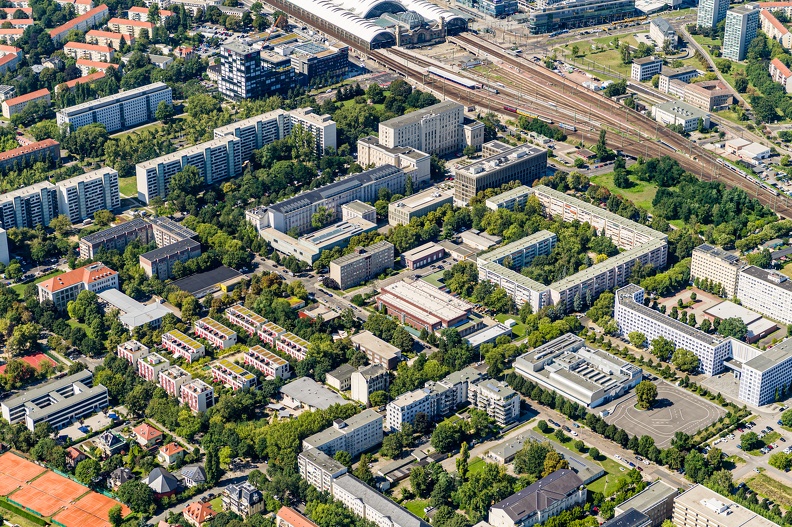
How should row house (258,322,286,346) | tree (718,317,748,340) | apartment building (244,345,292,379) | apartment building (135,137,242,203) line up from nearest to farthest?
1. apartment building (244,345,292,379)
2. row house (258,322,286,346)
3. tree (718,317,748,340)
4. apartment building (135,137,242,203)

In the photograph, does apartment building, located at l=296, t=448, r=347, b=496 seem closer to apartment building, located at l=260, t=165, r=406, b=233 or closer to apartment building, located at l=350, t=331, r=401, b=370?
apartment building, located at l=350, t=331, r=401, b=370

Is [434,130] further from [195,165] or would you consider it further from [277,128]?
[195,165]

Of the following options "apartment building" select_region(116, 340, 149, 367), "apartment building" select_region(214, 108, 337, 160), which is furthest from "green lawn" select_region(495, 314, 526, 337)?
"apartment building" select_region(214, 108, 337, 160)

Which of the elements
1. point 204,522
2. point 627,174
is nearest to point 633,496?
point 204,522

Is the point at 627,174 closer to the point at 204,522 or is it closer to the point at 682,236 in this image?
the point at 682,236

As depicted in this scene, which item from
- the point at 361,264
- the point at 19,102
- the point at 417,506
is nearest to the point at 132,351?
the point at 361,264

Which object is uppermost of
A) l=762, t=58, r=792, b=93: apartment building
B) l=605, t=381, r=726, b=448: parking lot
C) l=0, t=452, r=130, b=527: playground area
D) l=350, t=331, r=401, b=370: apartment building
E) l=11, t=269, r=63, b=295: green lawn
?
l=762, t=58, r=792, b=93: apartment building
